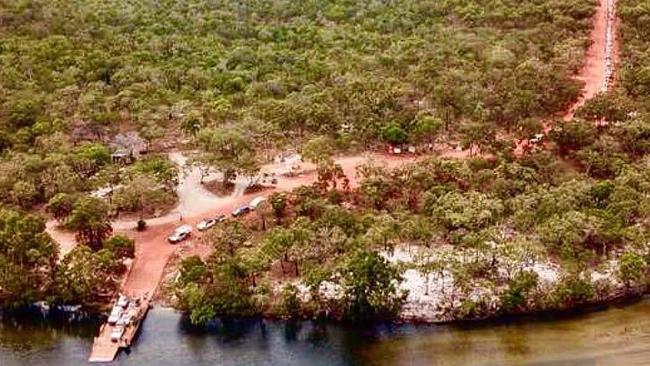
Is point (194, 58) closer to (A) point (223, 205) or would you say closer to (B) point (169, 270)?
(A) point (223, 205)

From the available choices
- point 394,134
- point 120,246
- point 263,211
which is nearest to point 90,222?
point 120,246

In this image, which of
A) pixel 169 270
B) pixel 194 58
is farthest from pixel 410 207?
pixel 194 58

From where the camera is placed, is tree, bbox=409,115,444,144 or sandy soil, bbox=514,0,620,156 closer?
tree, bbox=409,115,444,144

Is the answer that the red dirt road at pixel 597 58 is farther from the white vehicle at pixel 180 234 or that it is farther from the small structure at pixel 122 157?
the small structure at pixel 122 157

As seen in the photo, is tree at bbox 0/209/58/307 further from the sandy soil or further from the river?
the sandy soil

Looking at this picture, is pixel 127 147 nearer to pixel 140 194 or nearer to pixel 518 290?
pixel 140 194

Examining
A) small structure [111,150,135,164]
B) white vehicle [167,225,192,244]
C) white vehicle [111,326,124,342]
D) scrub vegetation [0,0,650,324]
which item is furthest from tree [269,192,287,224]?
small structure [111,150,135,164]

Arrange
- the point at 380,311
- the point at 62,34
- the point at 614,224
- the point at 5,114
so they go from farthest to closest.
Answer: the point at 62,34
the point at 5,114
the point at 614,224
the point at 380,311
